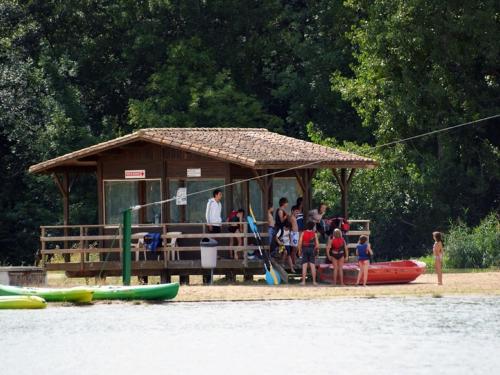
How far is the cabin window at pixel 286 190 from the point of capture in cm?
4178

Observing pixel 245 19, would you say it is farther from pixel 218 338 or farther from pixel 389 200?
pixel 218 338

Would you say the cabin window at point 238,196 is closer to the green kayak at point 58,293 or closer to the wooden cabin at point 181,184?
the wooden cabin at point 181,184

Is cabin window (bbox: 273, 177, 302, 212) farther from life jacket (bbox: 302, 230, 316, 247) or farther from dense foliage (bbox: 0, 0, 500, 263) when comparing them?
dense foliage (bbox: 0, 0, 500, 263)

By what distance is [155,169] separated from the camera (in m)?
41.7

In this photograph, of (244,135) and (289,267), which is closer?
(289,267)

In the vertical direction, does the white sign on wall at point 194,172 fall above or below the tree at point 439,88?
below

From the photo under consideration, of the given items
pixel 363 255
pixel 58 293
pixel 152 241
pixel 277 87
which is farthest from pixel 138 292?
pixel 277 87

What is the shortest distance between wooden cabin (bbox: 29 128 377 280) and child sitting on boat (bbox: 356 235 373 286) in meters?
2.25

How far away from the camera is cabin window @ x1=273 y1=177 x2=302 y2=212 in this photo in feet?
137

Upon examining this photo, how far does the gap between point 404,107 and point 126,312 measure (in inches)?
758

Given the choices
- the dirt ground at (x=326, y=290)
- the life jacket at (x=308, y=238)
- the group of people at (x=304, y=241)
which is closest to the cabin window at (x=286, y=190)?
the group of people at (x=304, y=241)

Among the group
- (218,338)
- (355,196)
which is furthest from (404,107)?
(218,338)

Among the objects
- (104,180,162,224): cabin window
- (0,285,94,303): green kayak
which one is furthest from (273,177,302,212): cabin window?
(0,285,94,303): green kayak

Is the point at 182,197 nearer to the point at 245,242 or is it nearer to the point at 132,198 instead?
the point at 132,198
